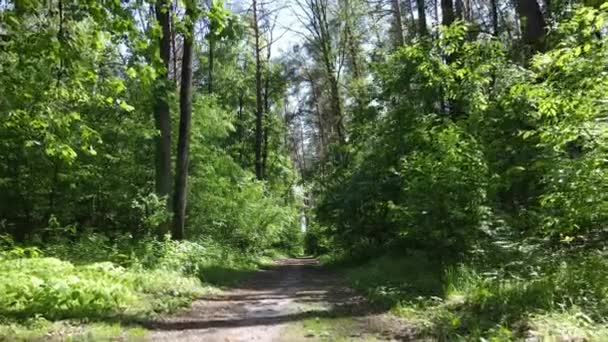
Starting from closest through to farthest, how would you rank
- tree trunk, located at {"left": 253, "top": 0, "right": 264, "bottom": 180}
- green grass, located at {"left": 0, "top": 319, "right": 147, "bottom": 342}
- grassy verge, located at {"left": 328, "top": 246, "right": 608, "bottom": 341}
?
grassy verge, located at {"left": 328, "top": 246, "right": 608, "bottom": 341} < green grass, located at {"left": 0, "top": 319, "right": 147, "bottom": 342} < tree trunk, located at {"left": 253, "top": 0, "right": 264, "bottom": 180}

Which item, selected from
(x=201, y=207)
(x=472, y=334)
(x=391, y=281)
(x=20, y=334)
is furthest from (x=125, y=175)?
(x=472, y=334)

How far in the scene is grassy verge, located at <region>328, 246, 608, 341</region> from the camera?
5102 millimetres

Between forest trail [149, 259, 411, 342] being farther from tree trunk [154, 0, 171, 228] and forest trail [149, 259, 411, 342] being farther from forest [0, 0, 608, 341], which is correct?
tree trunk [154, 0, 171, 228]

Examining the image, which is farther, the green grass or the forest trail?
the forest trail

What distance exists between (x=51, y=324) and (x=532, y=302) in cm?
610

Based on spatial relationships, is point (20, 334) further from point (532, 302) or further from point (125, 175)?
point (125, 175)

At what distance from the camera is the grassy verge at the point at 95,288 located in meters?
6.14

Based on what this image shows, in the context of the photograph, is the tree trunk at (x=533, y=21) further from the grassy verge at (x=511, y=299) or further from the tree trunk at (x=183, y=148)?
the tree trunk at (x=183, y=148)

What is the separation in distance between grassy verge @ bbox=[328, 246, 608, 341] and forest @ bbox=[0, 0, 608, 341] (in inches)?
1.3

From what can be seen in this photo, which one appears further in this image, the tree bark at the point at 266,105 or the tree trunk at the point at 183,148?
the tree bark at the point at 266,105

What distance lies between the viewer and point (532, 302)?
6031 millimetres

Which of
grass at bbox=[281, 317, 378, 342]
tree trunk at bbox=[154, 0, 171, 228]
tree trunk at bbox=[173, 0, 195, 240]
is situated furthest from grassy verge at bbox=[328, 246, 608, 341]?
tree trunk at bbox=[154, 0, 171, 228]

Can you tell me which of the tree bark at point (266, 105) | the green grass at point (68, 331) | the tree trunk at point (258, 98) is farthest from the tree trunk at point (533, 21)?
the tree bark at point (266, 105)

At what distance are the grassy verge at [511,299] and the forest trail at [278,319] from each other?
499 mm
